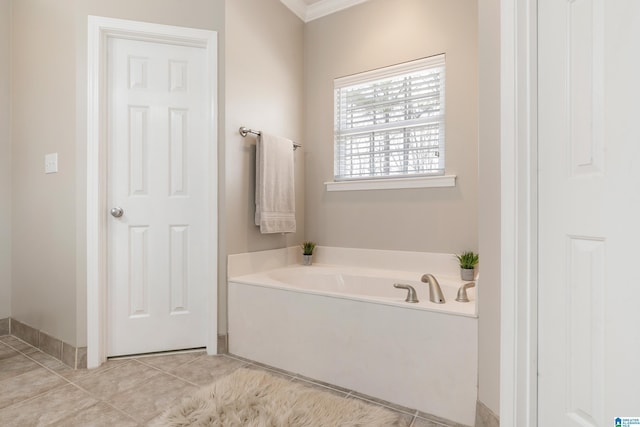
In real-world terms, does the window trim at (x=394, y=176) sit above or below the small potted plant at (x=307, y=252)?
above

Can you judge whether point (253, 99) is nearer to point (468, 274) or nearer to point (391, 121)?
point (391, 121)

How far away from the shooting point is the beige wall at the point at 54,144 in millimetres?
1880

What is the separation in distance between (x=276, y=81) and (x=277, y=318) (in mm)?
1787

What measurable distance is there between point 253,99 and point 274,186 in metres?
0.64

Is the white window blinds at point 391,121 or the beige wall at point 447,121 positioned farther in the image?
the white window blinds at point 391,121

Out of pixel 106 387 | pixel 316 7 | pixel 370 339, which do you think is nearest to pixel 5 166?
pixel 106 387

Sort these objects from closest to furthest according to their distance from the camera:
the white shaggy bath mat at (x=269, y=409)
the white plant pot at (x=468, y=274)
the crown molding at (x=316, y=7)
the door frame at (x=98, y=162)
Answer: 1. the white shaggy bath mat at (x=269, y=409)
2. the door frame at (x=98, y=162)
3. the white plant pot at (x=468, y=274)
4. the crown molding at (x=316, y=7)

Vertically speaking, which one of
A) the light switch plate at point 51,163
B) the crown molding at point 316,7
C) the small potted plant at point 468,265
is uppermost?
the crown molding at point 316,7

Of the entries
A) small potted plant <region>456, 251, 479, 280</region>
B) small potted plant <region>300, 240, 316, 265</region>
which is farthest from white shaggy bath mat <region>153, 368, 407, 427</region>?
small potted plant <region>300, 240, 316, 265</region>

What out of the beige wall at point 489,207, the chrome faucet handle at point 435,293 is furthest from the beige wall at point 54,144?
the chrome faucet handle at point 435,293

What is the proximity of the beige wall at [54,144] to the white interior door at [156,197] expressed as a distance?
0.51 ft

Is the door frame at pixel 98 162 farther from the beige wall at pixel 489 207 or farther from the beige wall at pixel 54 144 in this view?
the beige wall at pixel 489 207
